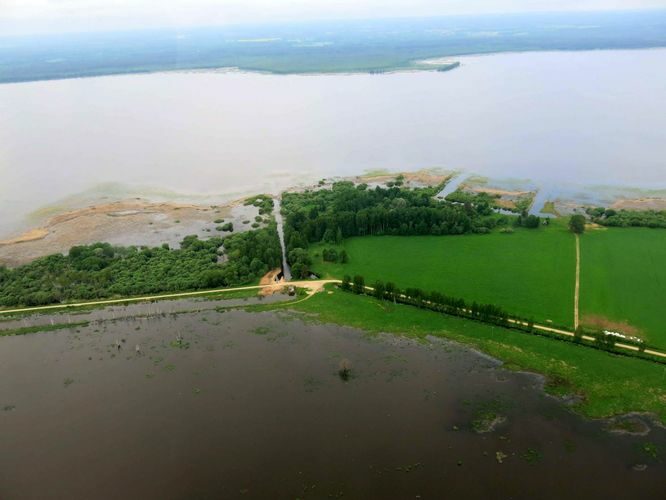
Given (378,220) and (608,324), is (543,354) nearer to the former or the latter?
(608,324)

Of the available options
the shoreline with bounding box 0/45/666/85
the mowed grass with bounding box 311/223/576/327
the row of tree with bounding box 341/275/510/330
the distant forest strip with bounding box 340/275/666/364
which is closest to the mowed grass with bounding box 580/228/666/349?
the mowed grass with bounding box 311/223/576/327

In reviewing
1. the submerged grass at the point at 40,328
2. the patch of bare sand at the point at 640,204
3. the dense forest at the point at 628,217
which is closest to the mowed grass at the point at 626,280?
the dense forest at the point at 628,217

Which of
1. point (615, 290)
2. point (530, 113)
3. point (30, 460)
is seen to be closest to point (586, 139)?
point (530, 113)

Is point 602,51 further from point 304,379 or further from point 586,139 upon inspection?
point 304,379

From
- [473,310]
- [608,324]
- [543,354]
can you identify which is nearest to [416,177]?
[473,310]

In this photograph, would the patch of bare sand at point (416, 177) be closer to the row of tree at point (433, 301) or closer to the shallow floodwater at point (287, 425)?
the row of tree at point (433, 301)

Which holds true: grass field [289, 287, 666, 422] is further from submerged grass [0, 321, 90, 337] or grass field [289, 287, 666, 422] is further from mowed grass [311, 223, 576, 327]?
submerged grass [0, 321, 90, 337]
